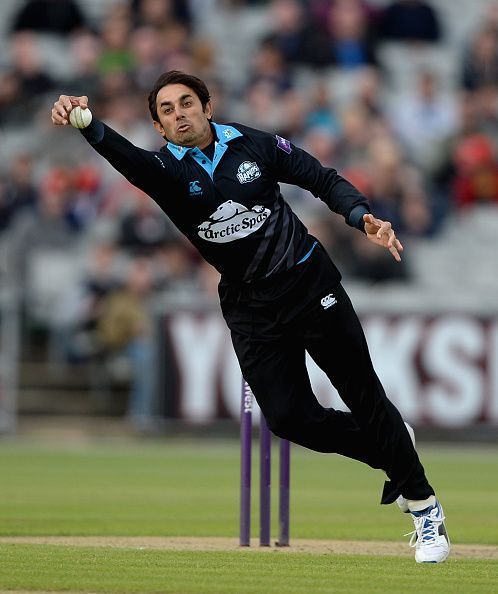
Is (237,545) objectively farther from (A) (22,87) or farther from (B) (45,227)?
(A) (22,87)

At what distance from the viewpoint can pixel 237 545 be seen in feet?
28.0

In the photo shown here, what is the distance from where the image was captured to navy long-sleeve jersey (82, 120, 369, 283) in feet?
23.9

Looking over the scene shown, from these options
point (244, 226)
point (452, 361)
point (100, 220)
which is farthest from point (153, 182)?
point (100, 220)

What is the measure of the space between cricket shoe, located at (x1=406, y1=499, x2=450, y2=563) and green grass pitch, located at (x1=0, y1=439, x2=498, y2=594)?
0.08m

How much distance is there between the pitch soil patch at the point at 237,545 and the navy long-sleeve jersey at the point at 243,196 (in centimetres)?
166

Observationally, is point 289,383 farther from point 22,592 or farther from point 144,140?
point 144,140

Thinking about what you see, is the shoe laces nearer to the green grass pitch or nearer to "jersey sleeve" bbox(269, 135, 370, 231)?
the green grass pitch

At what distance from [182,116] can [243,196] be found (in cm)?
48

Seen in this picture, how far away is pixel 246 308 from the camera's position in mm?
7531

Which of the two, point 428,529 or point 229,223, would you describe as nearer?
point 229,223

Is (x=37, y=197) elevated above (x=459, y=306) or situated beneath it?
elevated above

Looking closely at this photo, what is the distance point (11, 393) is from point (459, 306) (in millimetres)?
5353

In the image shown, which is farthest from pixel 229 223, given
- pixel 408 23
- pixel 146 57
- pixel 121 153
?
pixel 408 23

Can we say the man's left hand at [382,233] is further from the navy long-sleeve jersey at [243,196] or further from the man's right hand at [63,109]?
the man's right hand at [63,109]
